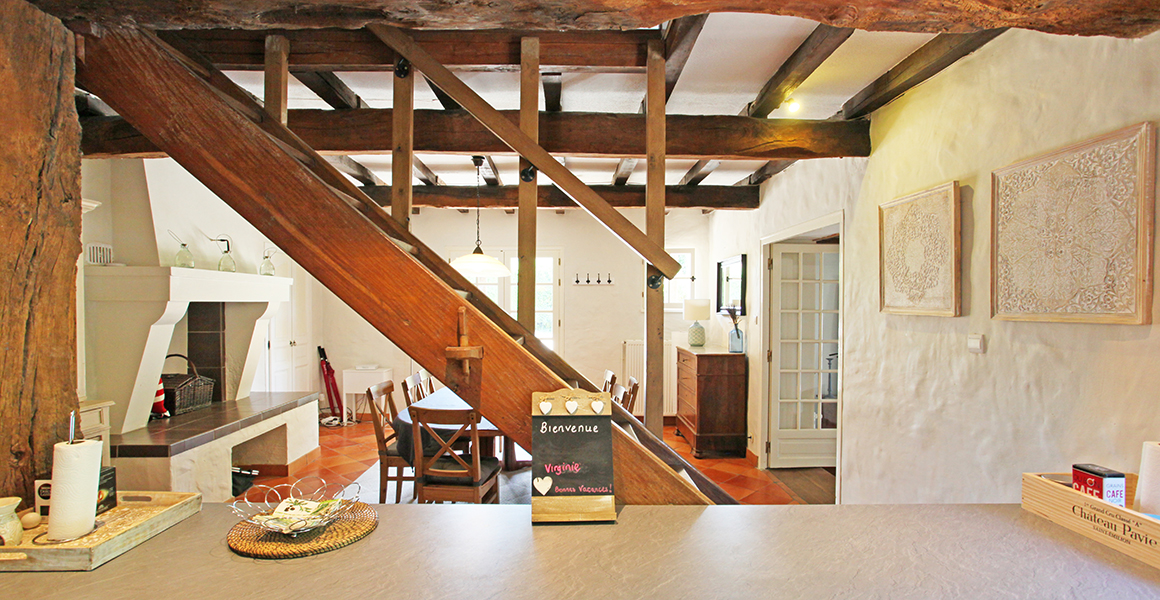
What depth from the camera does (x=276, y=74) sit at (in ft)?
6.95

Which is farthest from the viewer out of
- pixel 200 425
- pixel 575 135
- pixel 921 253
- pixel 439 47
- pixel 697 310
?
pixel 697 310

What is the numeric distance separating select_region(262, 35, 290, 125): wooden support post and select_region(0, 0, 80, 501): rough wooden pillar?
2.07 ft

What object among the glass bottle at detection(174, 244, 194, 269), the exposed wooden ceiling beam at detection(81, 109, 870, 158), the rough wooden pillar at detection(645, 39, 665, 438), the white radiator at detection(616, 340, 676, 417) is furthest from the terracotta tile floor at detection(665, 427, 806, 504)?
the glass bottle at detection(174, 244, 194, 269)

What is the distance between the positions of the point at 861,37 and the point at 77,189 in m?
2.74

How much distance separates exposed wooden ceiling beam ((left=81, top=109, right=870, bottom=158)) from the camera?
2.99m

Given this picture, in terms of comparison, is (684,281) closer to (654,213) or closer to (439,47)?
(654,213)

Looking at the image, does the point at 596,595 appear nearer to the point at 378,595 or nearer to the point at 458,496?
the point at 378,595

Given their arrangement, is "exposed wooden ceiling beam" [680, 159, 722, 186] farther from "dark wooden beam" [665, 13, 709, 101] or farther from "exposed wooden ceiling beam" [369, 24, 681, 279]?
"exposed wooden ceiling beam" [369, 24, 681, 279]

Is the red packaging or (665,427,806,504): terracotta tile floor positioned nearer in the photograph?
the red packaging

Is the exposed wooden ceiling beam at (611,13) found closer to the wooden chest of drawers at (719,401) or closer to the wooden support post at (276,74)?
the wooden support post at (276,74)

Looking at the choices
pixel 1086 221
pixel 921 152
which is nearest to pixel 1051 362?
pixel 1086 221

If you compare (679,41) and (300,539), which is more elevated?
(679,41)

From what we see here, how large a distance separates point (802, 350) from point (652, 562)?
13.2 feet

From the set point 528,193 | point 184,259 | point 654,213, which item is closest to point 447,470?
point 528,193
